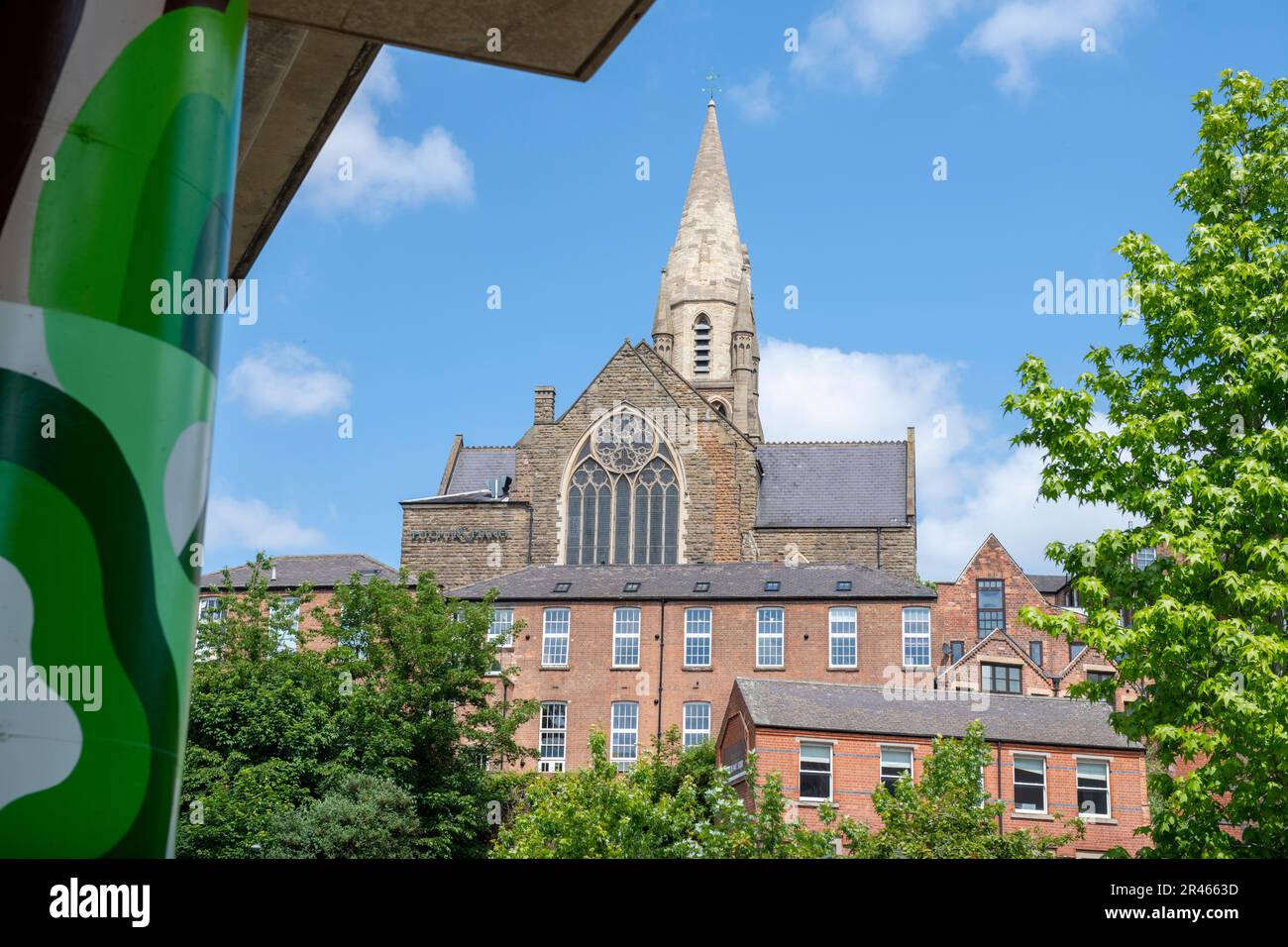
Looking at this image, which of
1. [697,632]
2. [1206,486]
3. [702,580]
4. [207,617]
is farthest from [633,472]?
[1206,486]

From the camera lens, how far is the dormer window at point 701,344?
84.1 m

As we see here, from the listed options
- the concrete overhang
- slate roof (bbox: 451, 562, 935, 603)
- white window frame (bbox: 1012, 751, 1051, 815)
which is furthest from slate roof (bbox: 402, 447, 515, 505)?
the concrete overhang

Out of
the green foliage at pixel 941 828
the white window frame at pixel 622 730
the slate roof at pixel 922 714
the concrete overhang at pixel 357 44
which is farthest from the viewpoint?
the white window frame at pixel 622 730

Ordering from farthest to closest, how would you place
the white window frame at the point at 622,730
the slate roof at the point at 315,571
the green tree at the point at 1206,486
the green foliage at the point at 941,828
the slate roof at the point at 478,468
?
the slate roof at the point at 478,468
the slate roof at the point at 315,571
the white window frame at the point at 622,730
the green foliage at the point at 941,828
the green tree at the point at 1206,486

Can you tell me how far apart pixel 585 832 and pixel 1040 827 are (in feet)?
47.8

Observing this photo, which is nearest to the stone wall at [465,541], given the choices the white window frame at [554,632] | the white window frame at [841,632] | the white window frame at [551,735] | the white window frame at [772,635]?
the white window frame at [554,632]

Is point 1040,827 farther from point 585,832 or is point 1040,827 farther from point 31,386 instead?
point 31,386

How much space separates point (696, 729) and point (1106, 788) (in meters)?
14.9

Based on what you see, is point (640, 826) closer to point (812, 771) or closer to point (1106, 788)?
point (812, 771)

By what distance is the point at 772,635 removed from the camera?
51.3m

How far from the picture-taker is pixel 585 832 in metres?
30.2

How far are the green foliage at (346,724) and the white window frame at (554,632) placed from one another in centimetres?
714

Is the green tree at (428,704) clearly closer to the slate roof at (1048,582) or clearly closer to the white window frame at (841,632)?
the white window frame at (841,632)
